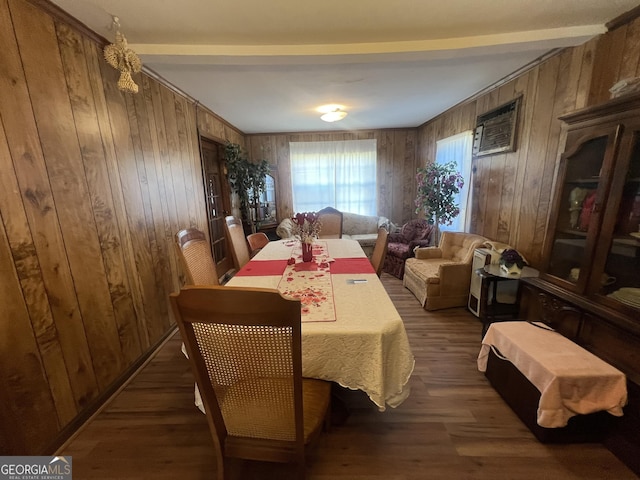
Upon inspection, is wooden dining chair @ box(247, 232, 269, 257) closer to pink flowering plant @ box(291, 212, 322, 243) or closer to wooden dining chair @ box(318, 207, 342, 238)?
wooden dining chair @ box(318, 207, 342, 238)

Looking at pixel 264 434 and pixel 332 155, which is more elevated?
pixel 332 155

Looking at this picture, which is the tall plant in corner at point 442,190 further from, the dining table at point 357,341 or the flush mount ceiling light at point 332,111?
the dining table at point 357,341

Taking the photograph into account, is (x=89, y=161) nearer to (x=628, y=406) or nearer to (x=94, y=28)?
(x=94, y=28)

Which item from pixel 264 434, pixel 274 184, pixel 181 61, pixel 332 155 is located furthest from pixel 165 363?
pixel 332 155

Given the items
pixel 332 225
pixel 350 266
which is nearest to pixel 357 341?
pixel 350 266

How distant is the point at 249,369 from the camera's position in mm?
889

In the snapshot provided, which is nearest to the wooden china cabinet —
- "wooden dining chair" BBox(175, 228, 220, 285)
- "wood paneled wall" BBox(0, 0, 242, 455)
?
"wooden dining chair" BBox(175, 228, 220, 285)

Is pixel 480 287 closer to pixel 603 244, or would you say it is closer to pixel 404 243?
pixel 603 244

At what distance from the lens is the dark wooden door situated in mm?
3703

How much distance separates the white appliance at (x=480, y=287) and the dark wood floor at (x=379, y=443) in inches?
35.4

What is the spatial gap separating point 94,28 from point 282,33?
1201 millimetres

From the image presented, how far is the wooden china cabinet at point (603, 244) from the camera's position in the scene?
1.30m

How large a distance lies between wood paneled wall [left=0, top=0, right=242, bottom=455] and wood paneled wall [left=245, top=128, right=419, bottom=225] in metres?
3.04

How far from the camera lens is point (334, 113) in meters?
3.43
